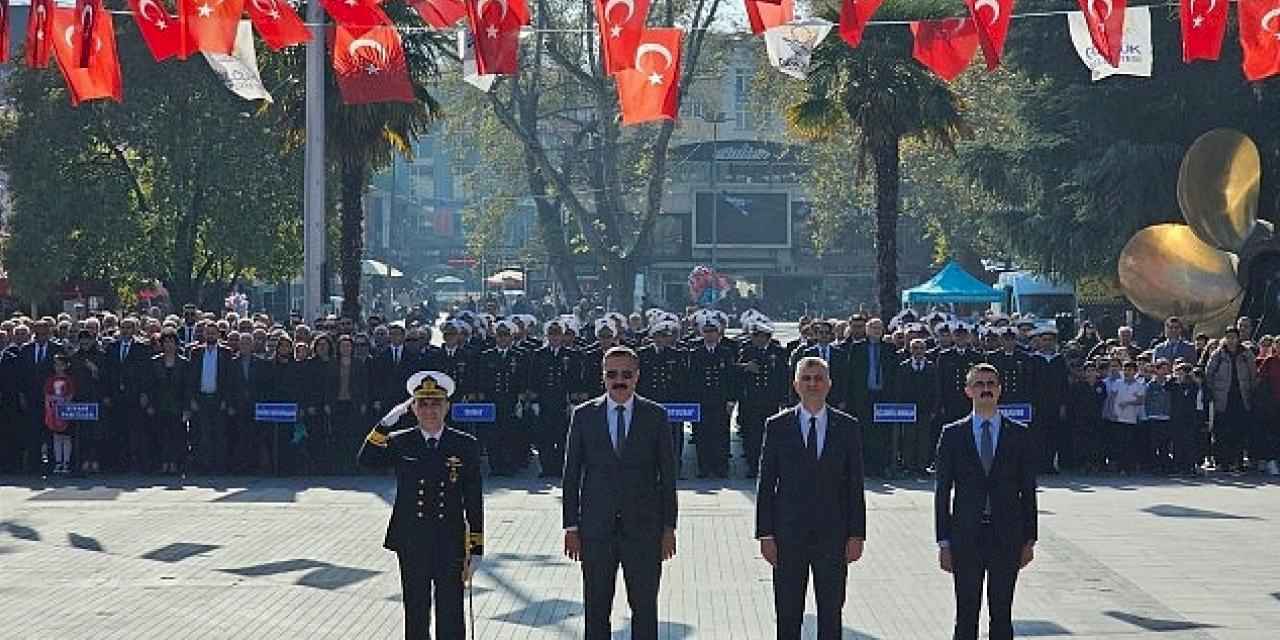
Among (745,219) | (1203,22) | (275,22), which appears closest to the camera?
→ (1203,22)

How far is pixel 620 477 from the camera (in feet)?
38.4

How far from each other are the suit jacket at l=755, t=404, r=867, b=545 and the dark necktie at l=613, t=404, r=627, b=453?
30.8 inches

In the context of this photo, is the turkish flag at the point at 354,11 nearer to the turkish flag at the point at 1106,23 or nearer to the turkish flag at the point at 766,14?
the turkish flag at the point at 766,14

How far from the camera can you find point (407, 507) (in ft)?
38.0

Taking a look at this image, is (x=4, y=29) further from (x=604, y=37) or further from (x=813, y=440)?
(x=813, y=440)

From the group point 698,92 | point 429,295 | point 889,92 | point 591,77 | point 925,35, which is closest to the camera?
point 925,35

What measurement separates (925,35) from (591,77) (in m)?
37.3

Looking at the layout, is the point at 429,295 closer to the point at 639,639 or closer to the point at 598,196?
the point at 598,196

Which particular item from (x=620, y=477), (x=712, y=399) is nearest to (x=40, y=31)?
(x=712, y=399)

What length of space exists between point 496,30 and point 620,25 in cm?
143

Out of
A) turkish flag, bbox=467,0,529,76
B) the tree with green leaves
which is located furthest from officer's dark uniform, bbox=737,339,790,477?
the tree with green leaves

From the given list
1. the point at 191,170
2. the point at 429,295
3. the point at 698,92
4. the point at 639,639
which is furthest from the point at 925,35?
the point at 429,295

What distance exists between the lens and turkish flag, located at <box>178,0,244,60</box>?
23.7 m

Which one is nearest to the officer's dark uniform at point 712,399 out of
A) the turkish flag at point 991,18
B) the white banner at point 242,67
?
the turkish flag at point 991,18
